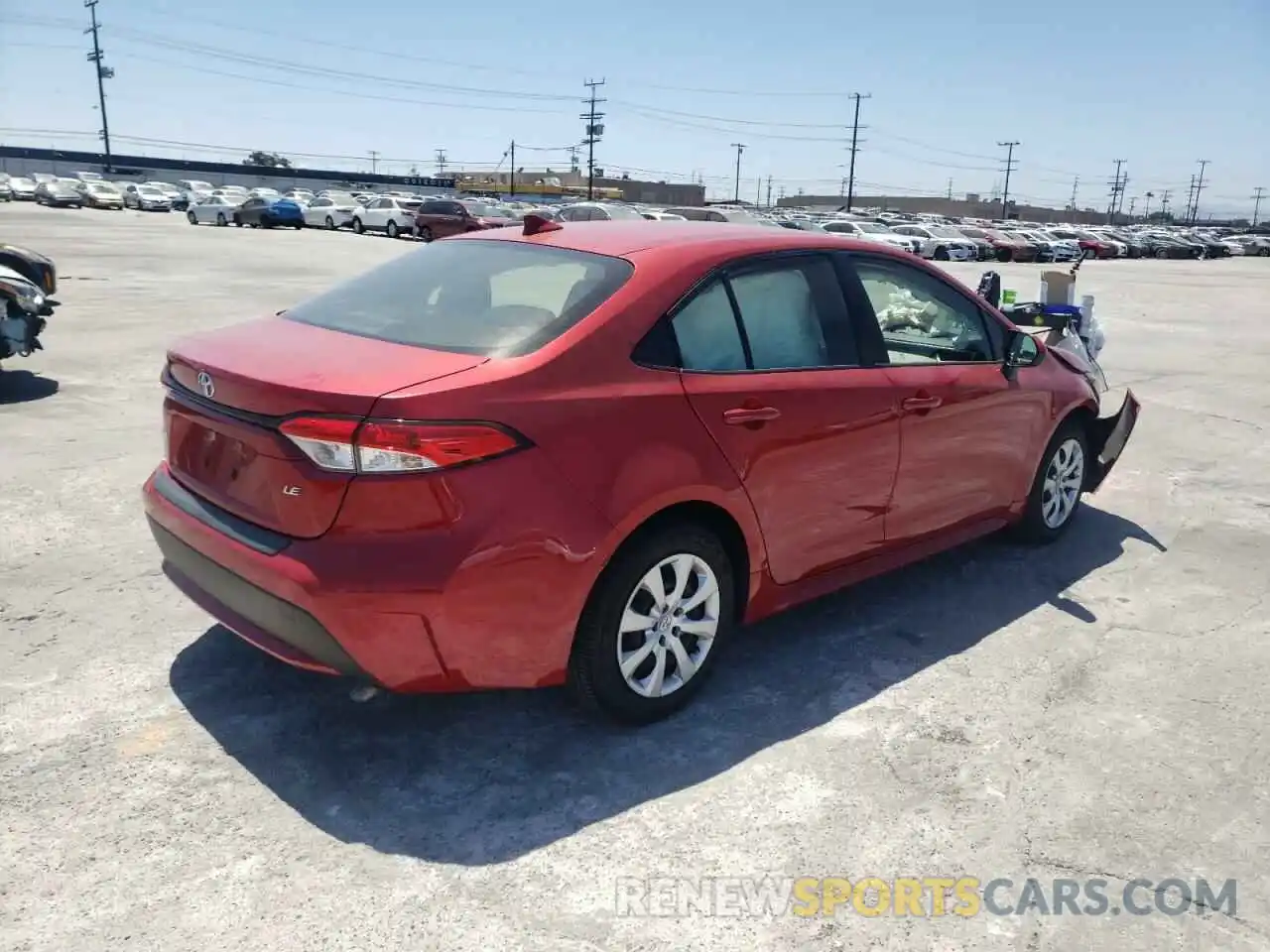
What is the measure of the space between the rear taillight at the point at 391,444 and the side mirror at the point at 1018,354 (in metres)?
2.88

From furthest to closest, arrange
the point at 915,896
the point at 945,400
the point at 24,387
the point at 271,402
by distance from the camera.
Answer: the point at 24,387 < the point at 945,400 < the point at 271,402 < the point at 915,896

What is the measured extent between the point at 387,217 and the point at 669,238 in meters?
36.6

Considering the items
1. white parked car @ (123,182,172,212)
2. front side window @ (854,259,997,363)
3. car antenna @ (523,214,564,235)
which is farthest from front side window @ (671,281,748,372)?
white parked car @ (123,182,172,212)

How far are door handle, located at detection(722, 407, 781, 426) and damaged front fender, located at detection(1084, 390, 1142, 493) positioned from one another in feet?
9.58

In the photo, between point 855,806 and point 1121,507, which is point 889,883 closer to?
point 855,806

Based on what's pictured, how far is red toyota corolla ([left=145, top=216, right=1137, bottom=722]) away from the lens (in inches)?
104

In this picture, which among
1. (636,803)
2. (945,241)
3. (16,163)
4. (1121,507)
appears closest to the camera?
(636,803)

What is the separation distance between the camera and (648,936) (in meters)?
2.36

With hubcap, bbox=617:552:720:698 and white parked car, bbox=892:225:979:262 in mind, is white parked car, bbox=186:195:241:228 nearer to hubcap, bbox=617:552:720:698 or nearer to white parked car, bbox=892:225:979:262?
white parked car, bbox=892:225:979:262

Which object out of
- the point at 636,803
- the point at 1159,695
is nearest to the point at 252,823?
the point at 636,803

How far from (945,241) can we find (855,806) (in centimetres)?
3947

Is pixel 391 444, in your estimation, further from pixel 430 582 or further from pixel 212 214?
pixel 212 214

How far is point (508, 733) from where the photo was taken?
3238 millimetres

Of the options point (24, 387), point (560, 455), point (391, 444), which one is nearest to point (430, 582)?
point (391, 444)
